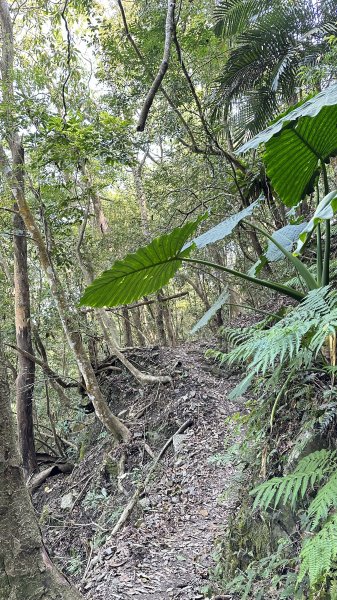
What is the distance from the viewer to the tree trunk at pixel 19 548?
153 centimetres

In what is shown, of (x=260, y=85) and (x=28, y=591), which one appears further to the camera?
(x=260, y=85)

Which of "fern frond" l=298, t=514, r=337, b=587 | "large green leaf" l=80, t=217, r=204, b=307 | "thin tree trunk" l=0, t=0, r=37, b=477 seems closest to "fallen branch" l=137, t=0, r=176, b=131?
"large green leaf" l=80, t=217, r=204, b=307

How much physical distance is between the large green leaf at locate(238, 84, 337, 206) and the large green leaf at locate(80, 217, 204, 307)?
53 cm

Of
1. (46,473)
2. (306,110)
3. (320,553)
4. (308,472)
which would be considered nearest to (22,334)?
(46,473)

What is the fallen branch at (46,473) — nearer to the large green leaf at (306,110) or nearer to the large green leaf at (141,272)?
the large green leaf at (141,272)

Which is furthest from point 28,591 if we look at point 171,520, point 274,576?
point 171,520

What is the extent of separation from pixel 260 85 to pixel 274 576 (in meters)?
6.03

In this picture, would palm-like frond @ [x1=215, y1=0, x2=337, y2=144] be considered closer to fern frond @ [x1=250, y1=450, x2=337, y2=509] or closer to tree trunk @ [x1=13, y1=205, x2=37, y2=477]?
tree trunk @ [x1=13, y1=205, x2=37, y2=477]

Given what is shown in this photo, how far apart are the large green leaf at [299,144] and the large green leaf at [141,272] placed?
0.53 metres

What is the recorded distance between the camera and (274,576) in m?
1.80

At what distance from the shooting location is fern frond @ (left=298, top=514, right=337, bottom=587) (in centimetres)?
120

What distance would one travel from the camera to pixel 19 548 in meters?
1.58

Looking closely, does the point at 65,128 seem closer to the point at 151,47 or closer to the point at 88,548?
the point at 151,47

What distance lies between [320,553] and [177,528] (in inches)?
111
